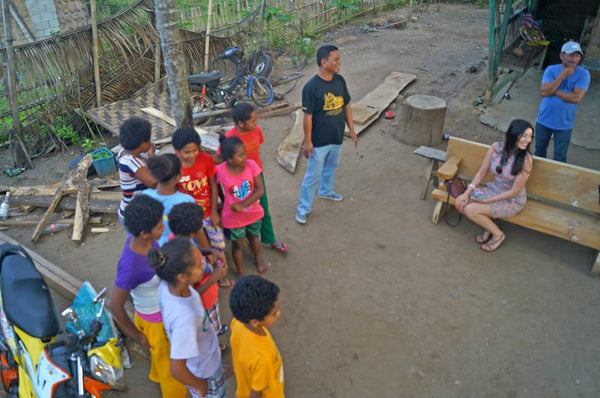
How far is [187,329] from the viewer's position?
2131mm

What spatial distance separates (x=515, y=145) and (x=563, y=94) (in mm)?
1309

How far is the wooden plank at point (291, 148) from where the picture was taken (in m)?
5.93

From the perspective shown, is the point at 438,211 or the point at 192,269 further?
the point at 438,211

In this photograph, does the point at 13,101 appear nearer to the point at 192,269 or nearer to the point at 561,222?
the point at 192,269

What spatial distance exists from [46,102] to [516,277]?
7.20 metres

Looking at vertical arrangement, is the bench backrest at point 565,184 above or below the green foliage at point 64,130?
above

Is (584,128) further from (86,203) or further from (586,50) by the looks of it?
(86,203)

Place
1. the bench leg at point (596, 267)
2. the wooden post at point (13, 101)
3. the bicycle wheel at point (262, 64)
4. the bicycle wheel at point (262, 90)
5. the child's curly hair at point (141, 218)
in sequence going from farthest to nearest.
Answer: the bicycle wheel at point (262, 64) < the bicycle wheel at point (262, 90) < the wooden post at point (13, 101) < the bench leg at point (596, 267) < the child's curly hair at point (141, 218)

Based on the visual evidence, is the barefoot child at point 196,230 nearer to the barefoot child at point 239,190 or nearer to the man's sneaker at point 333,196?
the barefoot child at point 239,190

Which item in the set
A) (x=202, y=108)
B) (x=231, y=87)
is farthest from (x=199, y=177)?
(x=231, y=87)

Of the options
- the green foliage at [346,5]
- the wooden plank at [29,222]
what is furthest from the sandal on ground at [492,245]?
the green foliage at [346,5]

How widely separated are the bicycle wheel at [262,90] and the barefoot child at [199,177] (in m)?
4.97

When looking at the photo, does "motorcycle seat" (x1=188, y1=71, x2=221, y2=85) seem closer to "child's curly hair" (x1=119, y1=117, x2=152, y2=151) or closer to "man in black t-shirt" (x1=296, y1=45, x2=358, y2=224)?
"man in black t-shirt" (x1=296, y1=45, x2=358, y2=224)

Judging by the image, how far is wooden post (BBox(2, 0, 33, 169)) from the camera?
6027 millimetres
